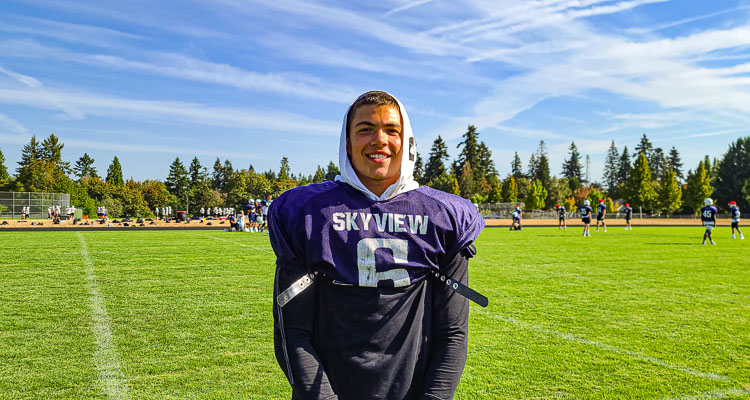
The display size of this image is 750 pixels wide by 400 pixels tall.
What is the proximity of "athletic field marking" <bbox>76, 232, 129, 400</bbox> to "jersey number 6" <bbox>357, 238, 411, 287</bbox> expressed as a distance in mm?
3198

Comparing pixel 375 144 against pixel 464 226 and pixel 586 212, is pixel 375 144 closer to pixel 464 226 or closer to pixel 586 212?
pixel 464 226

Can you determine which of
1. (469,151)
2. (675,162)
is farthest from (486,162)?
(675,162)

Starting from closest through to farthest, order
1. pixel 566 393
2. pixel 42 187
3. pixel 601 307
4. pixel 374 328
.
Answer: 1. pixel 374 328
2. pixel 566 393
3. pixel 601 307
4. pixel 42 187

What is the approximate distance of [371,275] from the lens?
6.23 ft

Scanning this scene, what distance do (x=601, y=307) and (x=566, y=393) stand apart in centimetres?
394

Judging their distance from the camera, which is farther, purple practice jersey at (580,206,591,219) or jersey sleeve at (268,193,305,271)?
purple practice jersey at (580,206,591,219)

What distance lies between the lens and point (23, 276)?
10.1 m

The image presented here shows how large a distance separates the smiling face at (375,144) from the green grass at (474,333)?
2.79 metres

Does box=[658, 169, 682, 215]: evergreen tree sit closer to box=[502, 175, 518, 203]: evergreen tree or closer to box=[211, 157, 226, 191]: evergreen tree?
box=[502, 175, 518, 203]: evergreen tree

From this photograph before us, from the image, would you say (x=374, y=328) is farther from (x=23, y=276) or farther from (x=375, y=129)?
(x=23, y=276)

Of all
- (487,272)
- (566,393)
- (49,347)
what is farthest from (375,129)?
(487,272)

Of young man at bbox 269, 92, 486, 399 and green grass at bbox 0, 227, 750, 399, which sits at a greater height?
young man at bbox 269, 92, 486, 399

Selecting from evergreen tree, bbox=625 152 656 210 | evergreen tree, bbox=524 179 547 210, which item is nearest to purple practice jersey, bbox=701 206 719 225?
evergreen tree, bbox=625 152 656 210

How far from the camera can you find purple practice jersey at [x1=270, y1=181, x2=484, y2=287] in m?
1.91
